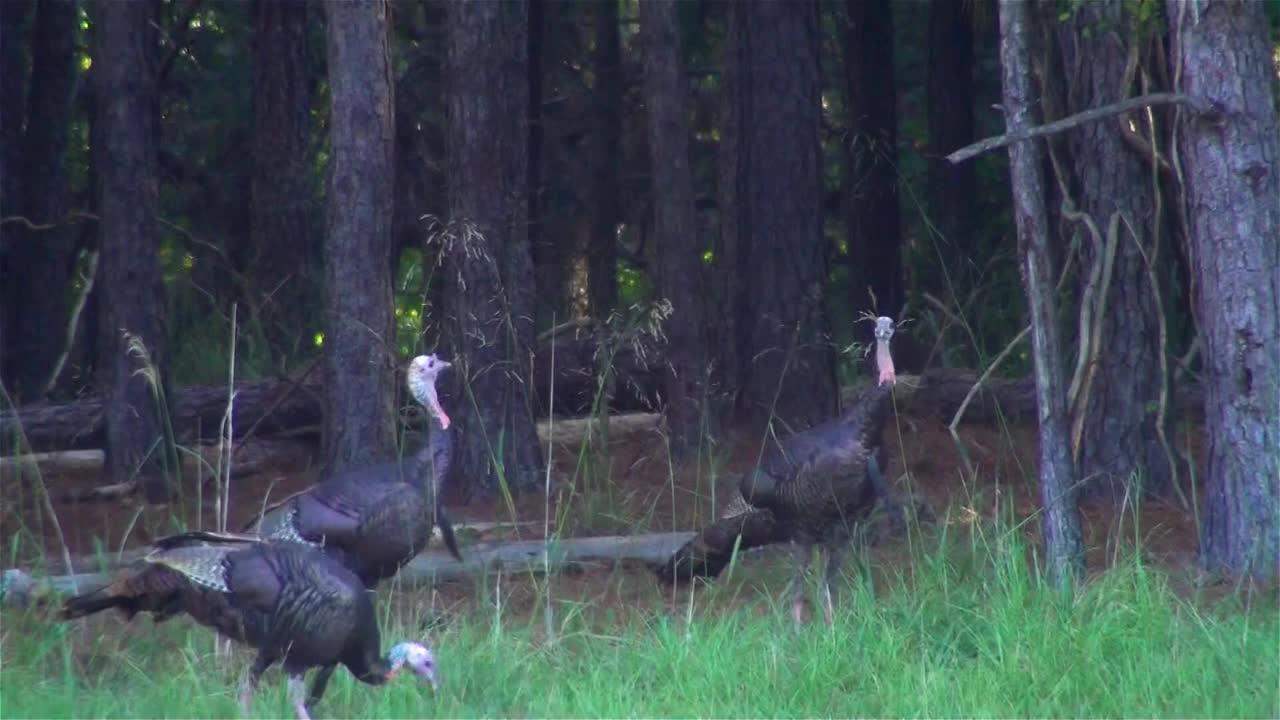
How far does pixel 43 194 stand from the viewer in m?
13.4

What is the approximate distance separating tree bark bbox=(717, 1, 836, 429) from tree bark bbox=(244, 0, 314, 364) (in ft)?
12.9

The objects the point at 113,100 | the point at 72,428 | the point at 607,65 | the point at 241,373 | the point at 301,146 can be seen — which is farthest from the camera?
the point at 607,65

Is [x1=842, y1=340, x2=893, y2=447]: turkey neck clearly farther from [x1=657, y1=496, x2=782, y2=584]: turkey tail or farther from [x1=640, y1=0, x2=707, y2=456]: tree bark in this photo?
[x1=640, y1=0, x2=707, y2=456]: tree bark

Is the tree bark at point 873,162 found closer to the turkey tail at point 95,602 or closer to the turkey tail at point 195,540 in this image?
the turkey tail at point 195,540

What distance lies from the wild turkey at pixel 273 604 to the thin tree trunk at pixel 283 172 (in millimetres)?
6718

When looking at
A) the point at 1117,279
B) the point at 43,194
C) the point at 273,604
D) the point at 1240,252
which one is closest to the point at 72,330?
the point at 43,194

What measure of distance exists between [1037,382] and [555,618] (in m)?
2.27

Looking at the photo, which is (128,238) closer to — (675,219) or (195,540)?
(675,219)

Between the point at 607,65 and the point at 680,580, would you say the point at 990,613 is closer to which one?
the point at 680,580

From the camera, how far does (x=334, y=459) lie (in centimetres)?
855

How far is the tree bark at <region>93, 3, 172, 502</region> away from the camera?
930 centimetres

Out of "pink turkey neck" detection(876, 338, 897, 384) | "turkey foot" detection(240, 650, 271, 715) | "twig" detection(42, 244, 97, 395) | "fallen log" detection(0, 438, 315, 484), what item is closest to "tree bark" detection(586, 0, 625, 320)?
"fallen log" detection(0, 438, 315, 484)

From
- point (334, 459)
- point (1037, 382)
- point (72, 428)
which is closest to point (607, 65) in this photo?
point (72, 428)

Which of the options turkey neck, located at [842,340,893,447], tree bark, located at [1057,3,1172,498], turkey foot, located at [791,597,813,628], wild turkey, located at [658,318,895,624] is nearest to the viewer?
turkey foot, located at [791,597,813,628]
